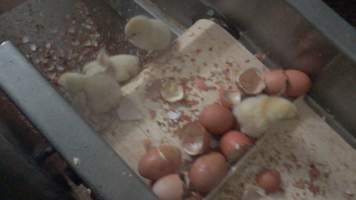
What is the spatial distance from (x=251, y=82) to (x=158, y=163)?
0.37m

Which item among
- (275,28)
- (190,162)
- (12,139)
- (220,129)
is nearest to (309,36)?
(275,28)

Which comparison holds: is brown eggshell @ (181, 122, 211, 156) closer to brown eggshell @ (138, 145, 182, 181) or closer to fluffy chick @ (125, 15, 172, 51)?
brown eggshell @ (138, 145, 182, 181)

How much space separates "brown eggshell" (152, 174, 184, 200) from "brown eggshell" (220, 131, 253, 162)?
0.16 metres

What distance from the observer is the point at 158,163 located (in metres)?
1.22

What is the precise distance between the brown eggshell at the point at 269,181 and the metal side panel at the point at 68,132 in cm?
42

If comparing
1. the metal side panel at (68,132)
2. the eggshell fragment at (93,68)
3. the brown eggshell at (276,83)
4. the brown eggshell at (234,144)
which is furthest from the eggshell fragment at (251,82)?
the metal side panel at (68,132)

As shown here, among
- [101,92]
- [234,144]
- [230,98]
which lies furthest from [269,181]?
[101,92]

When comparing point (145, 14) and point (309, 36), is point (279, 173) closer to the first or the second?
point (309, 36)

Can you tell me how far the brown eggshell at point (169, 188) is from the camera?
1195 mm

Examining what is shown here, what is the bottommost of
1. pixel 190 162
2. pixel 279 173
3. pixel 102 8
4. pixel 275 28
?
pixel 279 173

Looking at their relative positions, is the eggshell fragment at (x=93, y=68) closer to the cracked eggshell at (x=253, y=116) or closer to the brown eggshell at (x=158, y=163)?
the brown eggshell at (x=158, y=163)

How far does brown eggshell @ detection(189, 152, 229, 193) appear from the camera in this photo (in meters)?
1.23

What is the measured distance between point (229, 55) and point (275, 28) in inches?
6.1

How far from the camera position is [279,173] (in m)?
1.34
